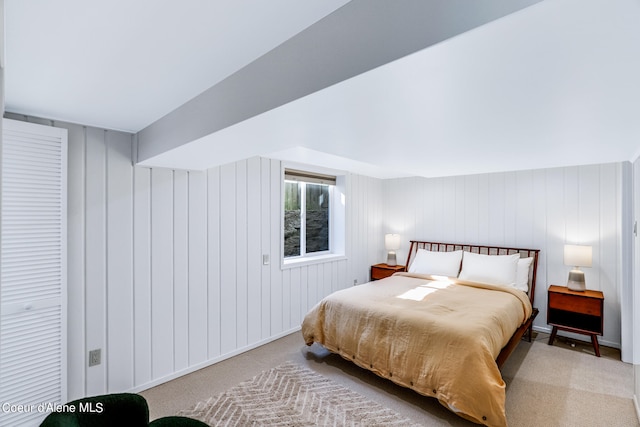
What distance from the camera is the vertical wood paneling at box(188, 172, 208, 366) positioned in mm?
2847

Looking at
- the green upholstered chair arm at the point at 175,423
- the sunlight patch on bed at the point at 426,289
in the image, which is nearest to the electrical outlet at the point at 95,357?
the green upholstered chair arm at the point at 175,423

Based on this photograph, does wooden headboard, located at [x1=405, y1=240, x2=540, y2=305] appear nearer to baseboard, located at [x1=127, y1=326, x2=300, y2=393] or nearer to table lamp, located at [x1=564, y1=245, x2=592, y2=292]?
table lamp, located at [x1=564, y1=245, x2=592, y2=292]

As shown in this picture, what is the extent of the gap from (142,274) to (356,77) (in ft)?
7.83

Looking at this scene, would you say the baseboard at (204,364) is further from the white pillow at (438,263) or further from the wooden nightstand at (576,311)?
the wooden nightstand at (576,311)

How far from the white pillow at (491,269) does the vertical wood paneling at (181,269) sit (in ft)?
10.6

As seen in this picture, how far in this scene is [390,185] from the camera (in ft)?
17.2

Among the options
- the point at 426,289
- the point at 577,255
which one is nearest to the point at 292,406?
the point at 426,289

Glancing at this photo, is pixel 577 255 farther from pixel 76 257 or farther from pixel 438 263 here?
pixel 76 257

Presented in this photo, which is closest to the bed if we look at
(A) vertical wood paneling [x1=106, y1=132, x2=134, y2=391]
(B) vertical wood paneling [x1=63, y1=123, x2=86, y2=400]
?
(A) vertical wood paneling [x1=106, y1=132, x2=134, y2=391]

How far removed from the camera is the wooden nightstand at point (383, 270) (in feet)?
15.5

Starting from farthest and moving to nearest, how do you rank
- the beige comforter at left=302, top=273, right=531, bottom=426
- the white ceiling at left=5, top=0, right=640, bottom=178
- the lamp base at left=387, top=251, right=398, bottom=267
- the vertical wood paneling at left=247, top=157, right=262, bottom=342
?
the lamp base at left=387, top=251, right=398, bottom=267
the vertical wood paneling at left=247, top=157, right=262, bottom=342
the beige comforter at left=302, top=273, right=531, bottom=426
the white ceiling at left=5, top=0, right=640, bottom=178

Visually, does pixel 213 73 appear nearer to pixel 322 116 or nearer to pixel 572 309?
pixel 322 116

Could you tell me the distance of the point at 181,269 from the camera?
2.78 m

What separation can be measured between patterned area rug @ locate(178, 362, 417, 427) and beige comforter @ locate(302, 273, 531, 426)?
31cm
